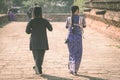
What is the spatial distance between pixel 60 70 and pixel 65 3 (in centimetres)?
6161

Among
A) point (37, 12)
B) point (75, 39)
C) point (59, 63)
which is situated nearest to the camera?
point (37, 12)

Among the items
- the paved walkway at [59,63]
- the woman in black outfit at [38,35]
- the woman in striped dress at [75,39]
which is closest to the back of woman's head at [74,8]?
the woman in striped dress at [75,39]

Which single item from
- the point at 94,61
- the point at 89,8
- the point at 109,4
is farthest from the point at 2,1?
the point at 94,61

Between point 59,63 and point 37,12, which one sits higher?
point 37,12

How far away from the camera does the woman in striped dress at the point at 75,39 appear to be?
26.1 ft

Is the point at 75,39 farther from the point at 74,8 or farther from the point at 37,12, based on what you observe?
the point at 37,12

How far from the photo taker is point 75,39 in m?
8.01

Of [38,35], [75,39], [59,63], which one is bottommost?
[59,63]

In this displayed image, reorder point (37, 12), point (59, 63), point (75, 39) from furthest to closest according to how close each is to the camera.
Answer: point (59, 63) → point (75, 39) → point (37, 12)

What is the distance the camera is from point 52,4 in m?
71.7

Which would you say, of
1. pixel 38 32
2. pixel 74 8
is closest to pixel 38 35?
pixel 38 32

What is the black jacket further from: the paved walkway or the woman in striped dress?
the paved walkway

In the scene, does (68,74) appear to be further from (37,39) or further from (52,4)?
(52,4)

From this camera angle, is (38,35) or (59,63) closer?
(38,35)
